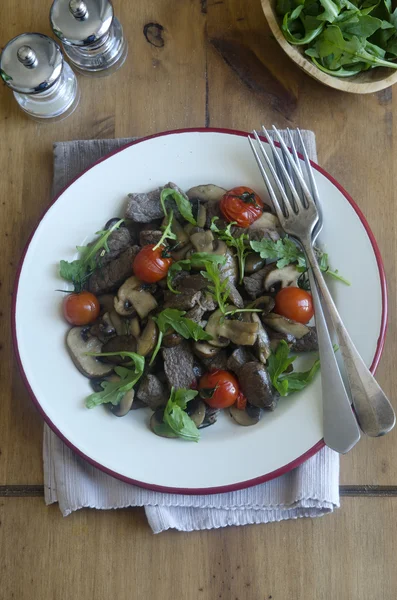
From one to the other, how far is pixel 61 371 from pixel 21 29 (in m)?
1.27

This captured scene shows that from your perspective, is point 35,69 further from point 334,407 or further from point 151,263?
point 334,407

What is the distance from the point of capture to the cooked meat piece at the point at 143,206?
6.10ft

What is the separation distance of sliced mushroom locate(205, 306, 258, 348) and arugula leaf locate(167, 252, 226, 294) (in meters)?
0.15

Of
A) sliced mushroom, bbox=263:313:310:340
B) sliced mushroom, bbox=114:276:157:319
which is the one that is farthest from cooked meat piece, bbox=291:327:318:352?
sliced mushroom, bbox=114:276:157:319

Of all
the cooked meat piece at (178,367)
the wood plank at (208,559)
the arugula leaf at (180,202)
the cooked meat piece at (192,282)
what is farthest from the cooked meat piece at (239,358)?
the wood plank at (208,559)

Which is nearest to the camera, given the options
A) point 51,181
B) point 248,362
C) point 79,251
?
point 248,362

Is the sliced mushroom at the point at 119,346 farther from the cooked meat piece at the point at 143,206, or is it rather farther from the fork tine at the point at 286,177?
the fork tine at the point at 286,177

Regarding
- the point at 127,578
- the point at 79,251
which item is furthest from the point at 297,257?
the point at 127,578

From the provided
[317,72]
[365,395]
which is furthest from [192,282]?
[317,72]

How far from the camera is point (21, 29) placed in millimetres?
2154

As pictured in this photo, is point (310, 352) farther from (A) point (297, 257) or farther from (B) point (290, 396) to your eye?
(A) point (297, 257)

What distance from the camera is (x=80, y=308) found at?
180 centimetres

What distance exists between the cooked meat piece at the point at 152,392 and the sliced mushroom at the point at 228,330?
203 millimetres

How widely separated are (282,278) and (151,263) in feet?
1.33
